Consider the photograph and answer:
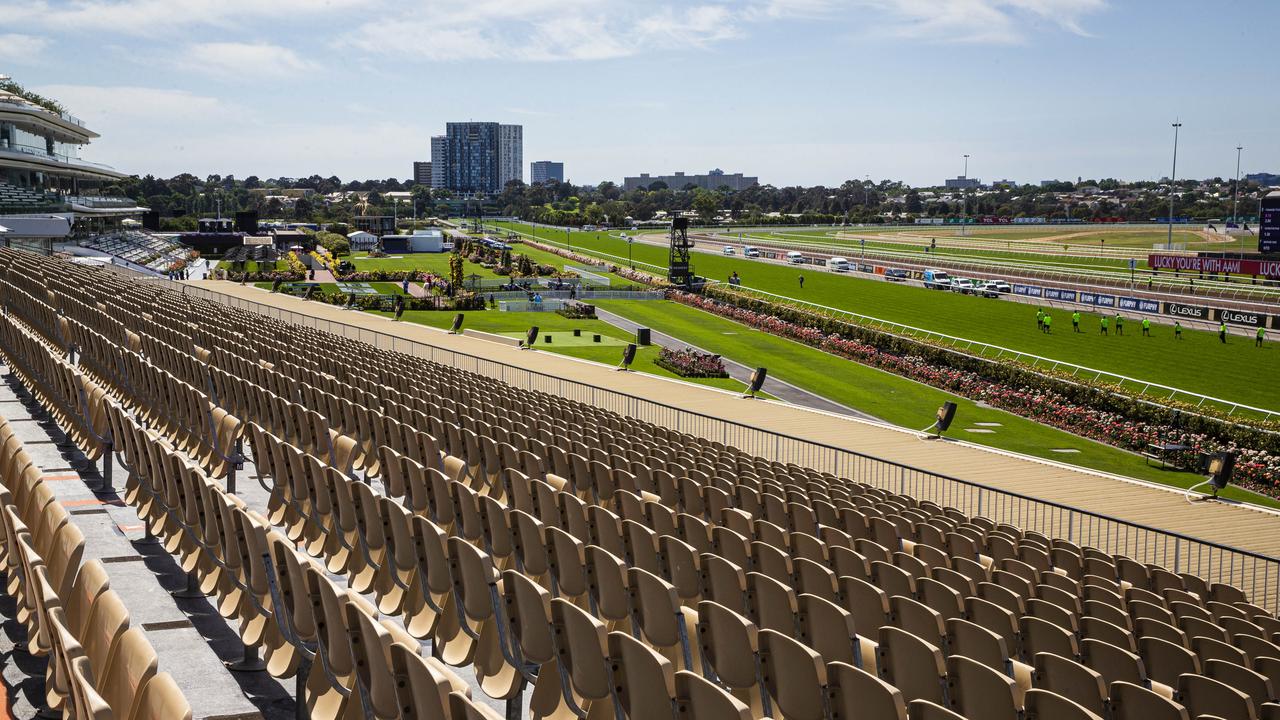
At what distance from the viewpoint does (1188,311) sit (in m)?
60.7

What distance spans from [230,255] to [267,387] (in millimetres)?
89517

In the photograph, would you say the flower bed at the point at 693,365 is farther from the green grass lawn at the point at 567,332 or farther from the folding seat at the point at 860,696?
the folding seat at the point at 860,696

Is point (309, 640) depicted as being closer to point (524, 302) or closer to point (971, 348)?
point (971, 348)

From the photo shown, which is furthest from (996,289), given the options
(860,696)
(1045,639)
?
(860,696)

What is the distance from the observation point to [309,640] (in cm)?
601

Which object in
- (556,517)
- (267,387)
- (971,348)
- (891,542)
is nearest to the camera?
(556,517)

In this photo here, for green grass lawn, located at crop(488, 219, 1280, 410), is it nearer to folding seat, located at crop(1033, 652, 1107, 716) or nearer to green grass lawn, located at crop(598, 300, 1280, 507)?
green grass lawn, located at crop(598, 300, 1280, 507)

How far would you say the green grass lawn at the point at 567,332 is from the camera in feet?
143

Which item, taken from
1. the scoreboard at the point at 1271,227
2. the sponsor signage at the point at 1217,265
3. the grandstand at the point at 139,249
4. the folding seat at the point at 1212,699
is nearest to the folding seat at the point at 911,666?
the folding seat at the point at 1212,699

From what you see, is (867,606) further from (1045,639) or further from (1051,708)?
(1051,708)

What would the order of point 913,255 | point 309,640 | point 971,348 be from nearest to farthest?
point 309,640
point 971,348
point 913,255

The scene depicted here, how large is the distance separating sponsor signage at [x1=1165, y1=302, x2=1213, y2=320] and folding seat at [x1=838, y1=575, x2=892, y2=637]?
59.3 m

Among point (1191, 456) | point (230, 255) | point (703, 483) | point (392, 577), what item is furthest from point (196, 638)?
point (230, 255)

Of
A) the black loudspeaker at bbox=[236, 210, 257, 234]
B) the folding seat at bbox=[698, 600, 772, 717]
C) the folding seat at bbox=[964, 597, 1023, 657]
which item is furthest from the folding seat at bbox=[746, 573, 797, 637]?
the black loudspeaker at bbox=[236, 210, 257, 234]
